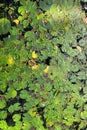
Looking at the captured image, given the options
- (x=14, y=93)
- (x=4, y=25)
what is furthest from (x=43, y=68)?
(x=4, y=25)

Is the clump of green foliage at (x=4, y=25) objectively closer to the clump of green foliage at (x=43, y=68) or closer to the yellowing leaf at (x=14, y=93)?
the clump of green foliage at (x=43, y=68)

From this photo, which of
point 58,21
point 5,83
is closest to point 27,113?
point 5,83

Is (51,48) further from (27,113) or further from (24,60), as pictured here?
(27,113)

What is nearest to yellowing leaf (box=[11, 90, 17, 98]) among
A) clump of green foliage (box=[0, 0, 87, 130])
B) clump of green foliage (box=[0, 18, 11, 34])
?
clump of green foliage (box=[0, 0, 87, 130])

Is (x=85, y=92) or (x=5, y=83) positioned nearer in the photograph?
(x=5, y=83)

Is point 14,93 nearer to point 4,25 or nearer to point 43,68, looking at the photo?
point 43,68

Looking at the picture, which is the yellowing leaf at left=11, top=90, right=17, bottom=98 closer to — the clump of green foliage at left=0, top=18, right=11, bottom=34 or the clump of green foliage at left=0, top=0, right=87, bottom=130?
the clump of green foliage at left=0, top=0, right=87, bottom=130

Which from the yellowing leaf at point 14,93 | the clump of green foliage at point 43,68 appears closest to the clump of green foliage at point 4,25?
the clump of green foliage at point 43,68

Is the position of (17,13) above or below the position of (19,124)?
above
